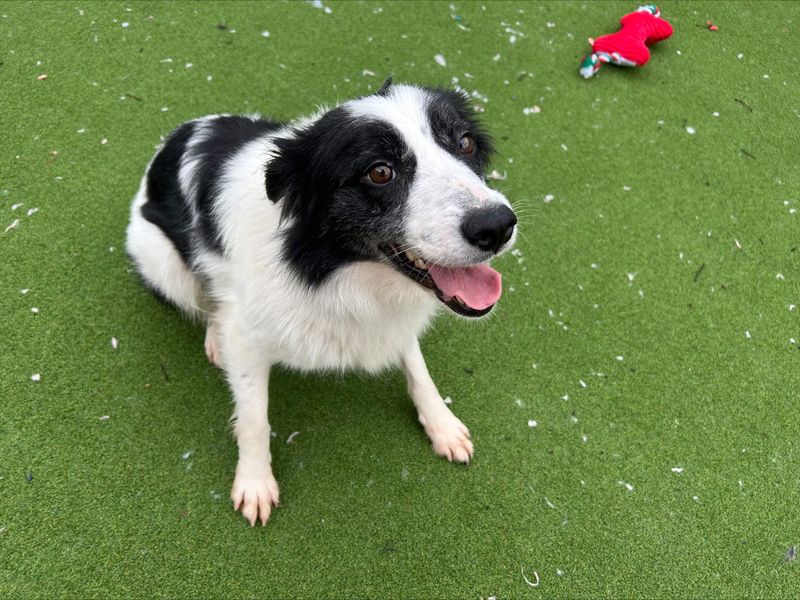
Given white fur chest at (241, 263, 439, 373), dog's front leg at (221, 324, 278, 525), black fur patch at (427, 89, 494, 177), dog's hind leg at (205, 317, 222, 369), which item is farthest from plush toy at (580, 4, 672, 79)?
dog's front leg at (221, 324, 278, 525)

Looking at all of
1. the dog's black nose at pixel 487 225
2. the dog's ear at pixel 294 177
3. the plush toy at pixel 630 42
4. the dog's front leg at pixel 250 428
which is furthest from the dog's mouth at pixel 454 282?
the plush toy at pixel 630 42

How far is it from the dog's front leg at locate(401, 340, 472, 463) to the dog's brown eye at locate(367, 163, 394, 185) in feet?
3.30

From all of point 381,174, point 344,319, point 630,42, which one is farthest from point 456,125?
point 630,42

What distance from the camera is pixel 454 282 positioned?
1.94 meters

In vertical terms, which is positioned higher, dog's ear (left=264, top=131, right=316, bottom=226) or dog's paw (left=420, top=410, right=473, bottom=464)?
dog's ear (left=264, top=131, right=316, bottom=226)

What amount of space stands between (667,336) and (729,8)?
3603 millimetres

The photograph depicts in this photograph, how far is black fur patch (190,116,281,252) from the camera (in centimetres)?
237

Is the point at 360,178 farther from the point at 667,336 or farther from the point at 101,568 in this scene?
the point at 667,336

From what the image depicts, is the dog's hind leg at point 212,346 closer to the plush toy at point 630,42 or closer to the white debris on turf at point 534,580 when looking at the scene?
the white debris on turf at point 534,580

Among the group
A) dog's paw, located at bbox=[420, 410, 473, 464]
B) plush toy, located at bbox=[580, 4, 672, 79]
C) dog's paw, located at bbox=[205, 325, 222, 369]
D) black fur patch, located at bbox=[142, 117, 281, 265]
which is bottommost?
dog's paw, located at bbox=[420, 410, 473, 464]

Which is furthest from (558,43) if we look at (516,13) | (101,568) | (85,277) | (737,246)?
(101,568)

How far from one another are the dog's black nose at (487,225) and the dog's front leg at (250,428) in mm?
1067

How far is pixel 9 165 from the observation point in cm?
331

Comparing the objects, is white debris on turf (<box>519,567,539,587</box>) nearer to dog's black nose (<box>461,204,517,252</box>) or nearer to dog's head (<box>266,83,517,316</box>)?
dog's head (<box>266,83,517,316</box>)
